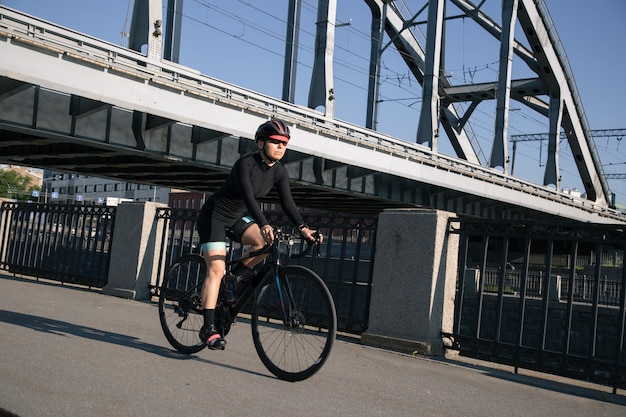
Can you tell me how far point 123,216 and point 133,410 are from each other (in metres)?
8.12

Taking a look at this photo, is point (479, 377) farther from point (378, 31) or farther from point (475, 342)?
point (378, 31)

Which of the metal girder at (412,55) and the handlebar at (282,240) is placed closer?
the handlebar at (282,240)

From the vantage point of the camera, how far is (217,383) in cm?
468

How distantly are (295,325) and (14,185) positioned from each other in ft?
444

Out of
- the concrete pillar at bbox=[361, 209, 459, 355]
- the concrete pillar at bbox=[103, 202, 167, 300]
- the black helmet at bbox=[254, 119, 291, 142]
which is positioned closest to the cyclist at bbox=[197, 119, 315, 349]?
the black helmet at bbox=[254, 119, 291, 142]

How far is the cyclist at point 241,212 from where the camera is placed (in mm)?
5121

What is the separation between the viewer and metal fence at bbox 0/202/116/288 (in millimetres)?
12547

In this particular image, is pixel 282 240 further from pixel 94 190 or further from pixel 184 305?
pixel 94 190

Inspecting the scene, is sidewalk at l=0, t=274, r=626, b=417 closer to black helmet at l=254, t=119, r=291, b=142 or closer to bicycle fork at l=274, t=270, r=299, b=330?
bicycle fork at l=274, t=270, r=299, b=330

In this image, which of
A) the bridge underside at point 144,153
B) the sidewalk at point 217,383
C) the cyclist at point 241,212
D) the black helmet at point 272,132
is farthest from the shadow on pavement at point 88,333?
the bridge underside at point 144,153

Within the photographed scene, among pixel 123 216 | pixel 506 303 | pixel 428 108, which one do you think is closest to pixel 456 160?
pixel 428 108

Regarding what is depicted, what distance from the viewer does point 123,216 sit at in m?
11.6

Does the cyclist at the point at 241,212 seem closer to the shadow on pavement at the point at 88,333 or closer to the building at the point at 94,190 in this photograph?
the shadow on pavement at the point at 88,333

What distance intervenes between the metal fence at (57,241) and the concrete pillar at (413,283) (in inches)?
224
